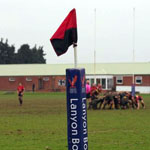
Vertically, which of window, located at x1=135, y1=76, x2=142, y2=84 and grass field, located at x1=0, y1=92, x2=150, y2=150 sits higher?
window, located at x1=135, y1=76, x2=142, y2=84

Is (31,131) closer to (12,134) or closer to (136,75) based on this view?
(12,134)

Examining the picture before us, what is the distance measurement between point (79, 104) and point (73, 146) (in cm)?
77

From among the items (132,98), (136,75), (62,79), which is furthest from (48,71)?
(132,98)

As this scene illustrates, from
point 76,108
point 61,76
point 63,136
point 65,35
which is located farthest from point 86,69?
point 76,108

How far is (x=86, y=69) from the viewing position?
282 feet

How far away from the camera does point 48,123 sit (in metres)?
21.2

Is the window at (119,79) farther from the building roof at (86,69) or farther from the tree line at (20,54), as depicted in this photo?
the tree line at (20,54)

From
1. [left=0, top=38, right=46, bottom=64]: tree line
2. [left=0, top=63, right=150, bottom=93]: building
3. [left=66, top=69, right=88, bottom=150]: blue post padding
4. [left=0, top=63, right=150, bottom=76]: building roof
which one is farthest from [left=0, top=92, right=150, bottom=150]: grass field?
[left=0, top=38, right=46, bottom=64]: tree line

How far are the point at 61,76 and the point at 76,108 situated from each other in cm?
7364

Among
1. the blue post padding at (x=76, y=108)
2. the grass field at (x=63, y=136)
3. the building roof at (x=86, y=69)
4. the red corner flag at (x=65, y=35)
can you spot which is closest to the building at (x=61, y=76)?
the building roof at (x=86, y=69)

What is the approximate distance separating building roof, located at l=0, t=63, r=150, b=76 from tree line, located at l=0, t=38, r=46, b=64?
103 feet

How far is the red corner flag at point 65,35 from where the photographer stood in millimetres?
9523

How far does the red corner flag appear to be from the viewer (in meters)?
9.52

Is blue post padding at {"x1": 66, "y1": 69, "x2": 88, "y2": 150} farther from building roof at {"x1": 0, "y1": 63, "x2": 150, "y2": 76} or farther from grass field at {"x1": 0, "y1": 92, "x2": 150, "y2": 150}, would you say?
building roof at {"x1": 0, "y1": 63, "x2": 150, "y2": 76}
